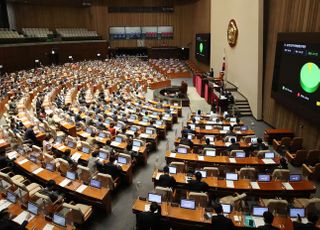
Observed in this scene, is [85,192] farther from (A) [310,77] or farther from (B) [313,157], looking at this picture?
(A) [310,77]

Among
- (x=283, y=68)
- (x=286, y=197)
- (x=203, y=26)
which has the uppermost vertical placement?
(x=203, y=26)

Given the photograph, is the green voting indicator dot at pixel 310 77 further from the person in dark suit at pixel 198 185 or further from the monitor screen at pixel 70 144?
the monitor screen at pixel 70 144

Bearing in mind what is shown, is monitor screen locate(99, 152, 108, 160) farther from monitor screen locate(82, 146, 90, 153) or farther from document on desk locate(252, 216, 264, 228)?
document on desk locate(252, 216, 264, 228)

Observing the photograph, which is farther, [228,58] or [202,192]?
[228,58]

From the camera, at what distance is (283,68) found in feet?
45.1

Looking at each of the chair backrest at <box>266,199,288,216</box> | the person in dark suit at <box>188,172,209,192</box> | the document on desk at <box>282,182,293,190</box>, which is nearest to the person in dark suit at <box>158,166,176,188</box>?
the person in dark suit at <box>188,172,209,192</box>

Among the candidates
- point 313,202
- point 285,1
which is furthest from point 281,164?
point 285,1

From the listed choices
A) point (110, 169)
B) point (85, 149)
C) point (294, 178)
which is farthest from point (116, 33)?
point (294, 178)

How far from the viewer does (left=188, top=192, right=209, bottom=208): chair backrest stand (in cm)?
738

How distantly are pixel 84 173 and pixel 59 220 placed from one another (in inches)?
87.3

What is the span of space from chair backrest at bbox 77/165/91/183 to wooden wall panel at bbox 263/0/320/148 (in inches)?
355

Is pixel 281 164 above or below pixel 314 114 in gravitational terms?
below

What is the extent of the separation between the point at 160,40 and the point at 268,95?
30298mm

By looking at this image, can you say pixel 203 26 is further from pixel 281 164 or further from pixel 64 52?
pixel 281 164
